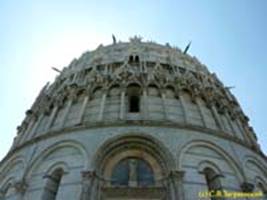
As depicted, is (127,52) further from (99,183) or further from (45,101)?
(99,183)

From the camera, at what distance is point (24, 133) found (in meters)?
16.5

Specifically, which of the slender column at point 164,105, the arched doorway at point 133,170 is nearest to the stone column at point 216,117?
the slender column at point 164,105

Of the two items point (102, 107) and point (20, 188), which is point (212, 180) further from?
point (20, 188)

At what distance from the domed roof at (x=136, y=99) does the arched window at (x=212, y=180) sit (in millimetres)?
2107

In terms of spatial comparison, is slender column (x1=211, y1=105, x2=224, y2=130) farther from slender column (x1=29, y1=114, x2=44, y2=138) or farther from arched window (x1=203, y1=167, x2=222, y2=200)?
slender column (x1=29, y1=114, x2=44, y2=138)

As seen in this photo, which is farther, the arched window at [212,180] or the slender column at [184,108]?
the slender column at [184,108]

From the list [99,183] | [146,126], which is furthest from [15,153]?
[146,126]

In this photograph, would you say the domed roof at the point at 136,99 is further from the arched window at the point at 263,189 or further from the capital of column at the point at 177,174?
the capital of column at the point at 177,174

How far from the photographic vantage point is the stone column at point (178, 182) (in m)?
10.9

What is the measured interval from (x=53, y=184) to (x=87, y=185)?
192 centimetres

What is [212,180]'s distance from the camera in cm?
1228

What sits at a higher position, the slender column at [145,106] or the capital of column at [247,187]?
the slender column at [145,106]

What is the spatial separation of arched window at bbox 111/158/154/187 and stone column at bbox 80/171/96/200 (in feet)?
3.11

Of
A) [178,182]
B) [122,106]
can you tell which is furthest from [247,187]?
[122,106]
